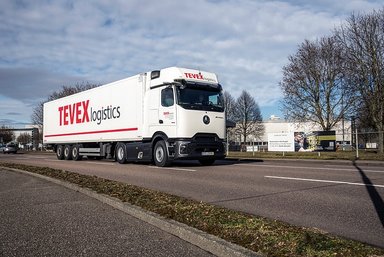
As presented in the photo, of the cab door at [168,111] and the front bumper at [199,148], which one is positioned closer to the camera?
the front bumper at [199,148]

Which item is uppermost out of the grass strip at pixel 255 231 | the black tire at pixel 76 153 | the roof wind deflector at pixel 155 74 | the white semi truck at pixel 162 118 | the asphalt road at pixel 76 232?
the roof wind deflector at pixel 155 74

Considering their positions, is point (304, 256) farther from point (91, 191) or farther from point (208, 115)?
point (208, 115)

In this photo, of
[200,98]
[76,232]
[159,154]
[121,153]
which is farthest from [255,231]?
[121,153]

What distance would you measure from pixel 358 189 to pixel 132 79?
39.4 ft

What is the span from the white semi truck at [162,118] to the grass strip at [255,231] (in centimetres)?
817

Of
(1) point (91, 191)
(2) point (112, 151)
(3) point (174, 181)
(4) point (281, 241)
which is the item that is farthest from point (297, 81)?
(4) point (281, 241)

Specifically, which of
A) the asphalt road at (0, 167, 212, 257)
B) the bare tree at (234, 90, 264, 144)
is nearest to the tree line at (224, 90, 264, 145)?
the bare tree at (234, 90, 264, 144)

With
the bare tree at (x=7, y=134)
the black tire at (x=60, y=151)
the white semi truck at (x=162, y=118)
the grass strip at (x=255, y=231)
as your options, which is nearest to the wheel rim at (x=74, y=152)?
the black tire at (x=60, y=151)

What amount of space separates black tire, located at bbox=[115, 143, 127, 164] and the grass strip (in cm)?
1147

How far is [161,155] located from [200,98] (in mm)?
2907

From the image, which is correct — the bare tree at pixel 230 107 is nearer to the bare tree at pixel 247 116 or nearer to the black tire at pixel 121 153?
the bare tree at pixel 247 116

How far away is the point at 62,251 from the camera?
196 inches

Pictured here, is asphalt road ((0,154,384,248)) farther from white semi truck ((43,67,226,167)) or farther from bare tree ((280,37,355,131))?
bare tree ((280,37,355,131))

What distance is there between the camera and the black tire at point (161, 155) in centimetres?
1662
